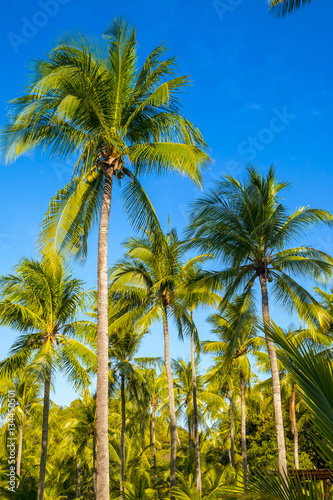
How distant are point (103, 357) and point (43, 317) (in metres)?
8.97

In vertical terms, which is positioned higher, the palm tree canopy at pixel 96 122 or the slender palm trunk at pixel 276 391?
the palm tree canopy at pixel 96 122

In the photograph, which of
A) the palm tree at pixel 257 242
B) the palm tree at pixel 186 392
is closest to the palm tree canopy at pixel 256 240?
the palm tree at pixel 257 242

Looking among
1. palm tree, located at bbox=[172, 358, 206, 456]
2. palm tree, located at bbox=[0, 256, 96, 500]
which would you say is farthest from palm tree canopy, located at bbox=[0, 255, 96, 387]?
palm tree, located at bbox=[172, 358, 206, 456]

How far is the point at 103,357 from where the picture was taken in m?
9.35

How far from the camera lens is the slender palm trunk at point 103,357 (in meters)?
8.40

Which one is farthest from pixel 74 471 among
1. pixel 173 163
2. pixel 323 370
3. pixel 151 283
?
pixel 323 370

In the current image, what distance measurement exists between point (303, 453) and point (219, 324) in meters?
14.4

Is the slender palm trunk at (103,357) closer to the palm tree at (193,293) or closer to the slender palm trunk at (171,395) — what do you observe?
the palm tree at (193,293)

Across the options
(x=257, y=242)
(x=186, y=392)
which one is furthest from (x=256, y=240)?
(x=186, y=392)

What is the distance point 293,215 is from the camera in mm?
15969

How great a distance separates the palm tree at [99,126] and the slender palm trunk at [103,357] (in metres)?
0.03

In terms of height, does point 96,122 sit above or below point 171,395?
above

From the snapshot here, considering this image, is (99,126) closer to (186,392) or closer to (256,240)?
(256,240)

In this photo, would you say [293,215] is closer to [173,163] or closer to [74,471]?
[173,163]
